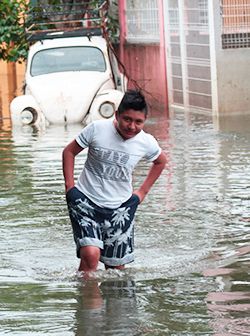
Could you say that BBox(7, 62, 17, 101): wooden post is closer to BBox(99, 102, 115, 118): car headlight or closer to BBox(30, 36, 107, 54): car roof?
BBox(30, 36, 107, 54): car roof

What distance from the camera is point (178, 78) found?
24.5m

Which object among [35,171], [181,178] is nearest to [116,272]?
[181,178]

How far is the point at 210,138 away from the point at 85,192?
396 inches

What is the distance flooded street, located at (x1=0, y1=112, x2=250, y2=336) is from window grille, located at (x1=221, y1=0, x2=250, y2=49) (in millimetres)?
5159

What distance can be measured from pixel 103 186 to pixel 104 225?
29cm

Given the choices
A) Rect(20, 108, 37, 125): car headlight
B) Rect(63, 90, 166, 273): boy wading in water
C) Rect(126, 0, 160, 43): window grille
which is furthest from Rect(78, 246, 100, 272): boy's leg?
Rect(126, 0, 160, 43): window grille

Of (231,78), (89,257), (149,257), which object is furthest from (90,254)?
(231,78)

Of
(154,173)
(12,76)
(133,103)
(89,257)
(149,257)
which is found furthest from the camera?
(12,76)

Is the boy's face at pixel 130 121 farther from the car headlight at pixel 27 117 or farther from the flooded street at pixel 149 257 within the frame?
the car headlight at pixel 27 117

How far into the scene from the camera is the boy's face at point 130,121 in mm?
8242

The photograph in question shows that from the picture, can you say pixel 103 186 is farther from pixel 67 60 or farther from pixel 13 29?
pixel 13 29

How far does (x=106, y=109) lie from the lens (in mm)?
21250

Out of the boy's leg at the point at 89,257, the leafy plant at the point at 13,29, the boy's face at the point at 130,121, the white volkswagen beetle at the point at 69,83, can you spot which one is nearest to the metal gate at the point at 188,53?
the white volkswagen beetle at the point at 69,83

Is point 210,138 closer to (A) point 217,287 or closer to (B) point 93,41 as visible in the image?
(B) point 93,41
